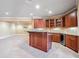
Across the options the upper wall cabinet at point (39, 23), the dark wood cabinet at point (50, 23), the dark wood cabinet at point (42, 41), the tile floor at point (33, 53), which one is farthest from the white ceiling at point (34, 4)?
the upper wall cabinet at point (39, 23)

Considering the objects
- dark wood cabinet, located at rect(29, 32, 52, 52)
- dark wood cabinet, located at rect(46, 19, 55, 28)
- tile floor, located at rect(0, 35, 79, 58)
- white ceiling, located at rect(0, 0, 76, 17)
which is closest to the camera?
tile floor, located at rect(0, 35, 79, 58)

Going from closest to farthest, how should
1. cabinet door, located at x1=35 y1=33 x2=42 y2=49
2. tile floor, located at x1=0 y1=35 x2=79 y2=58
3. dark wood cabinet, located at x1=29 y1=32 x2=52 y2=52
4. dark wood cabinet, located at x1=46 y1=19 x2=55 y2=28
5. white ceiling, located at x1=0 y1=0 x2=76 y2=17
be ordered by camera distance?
tile floor, located at x1=0 y1=35 x2=79 y2=58 < dark wood cabinet, located at x1=29 y1=32 x2=52 y2=52 < white ceiling, located at x1=0 y1=0 x2=76 y2=17 < cabinet door, located at x1=35 y1=33 x2=42 y2=49 < dark wood cabinet, located at x1=46 y1=19 x2=55 y2=28

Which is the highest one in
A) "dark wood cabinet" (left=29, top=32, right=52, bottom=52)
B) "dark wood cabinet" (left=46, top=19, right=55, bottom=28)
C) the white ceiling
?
the white ceiling

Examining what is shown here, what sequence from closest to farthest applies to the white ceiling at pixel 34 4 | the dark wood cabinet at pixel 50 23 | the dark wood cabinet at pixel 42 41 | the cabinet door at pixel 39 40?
the dark wood cabinet at pixel 42 41 < the white ceiling at pixel 34 4 < the cabinet door at pixel 39 40 < the dark wood cabinet at pixel 50 23

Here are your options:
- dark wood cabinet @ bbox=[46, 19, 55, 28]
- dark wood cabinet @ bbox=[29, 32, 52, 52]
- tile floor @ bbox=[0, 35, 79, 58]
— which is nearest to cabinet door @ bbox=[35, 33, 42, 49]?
dark wood cabinet @ bbox=[29, 32, 52, 52]

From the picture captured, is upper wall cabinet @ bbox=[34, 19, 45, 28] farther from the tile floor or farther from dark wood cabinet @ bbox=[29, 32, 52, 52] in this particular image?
the tile floor

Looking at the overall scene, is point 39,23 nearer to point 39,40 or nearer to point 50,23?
point 50,23

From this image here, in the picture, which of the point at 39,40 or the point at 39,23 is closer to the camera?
the point at 39,40

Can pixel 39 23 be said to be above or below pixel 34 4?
below

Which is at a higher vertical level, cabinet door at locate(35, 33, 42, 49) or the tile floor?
cabinet door at locate(35, 33, 42, 49)

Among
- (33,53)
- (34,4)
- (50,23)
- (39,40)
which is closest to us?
(33,53)

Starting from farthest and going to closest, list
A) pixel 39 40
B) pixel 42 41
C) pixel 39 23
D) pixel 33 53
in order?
pixel 39 23, pixel 39 40, pixel 42 41, pixel 33 53

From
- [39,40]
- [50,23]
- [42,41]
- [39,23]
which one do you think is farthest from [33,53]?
[39,23]

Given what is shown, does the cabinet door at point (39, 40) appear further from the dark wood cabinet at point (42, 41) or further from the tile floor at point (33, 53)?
the tile floor at point (33, 53)
